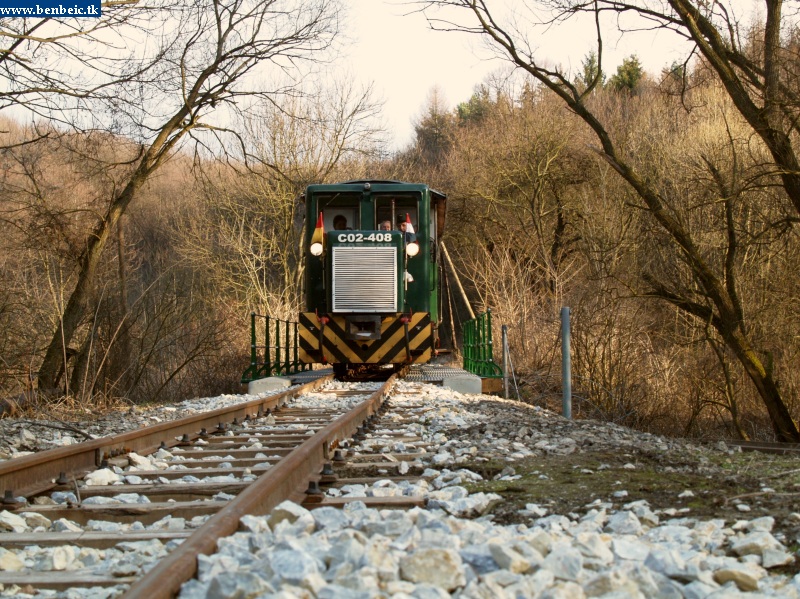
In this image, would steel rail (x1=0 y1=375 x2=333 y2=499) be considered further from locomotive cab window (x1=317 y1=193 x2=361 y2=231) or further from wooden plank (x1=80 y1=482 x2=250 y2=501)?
locomotive cab window (x1=317 y1=193 x2=361 y2=231)

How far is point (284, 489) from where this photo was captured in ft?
13.1

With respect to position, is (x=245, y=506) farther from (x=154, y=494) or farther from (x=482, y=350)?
(x=482, y=350)

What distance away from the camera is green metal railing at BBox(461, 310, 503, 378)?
13289 mm

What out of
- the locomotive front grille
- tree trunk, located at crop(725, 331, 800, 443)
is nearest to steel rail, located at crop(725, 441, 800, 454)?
tree trunk, located at crop(725, 331, 800, 443)

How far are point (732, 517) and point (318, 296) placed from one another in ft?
34.2

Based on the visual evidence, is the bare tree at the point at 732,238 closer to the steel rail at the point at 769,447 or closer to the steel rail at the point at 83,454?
the steel rail at the point at 769,447

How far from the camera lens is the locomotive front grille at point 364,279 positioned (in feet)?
41.5

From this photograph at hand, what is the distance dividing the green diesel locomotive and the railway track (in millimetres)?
5447

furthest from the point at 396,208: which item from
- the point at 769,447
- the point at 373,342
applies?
the point at 769,447

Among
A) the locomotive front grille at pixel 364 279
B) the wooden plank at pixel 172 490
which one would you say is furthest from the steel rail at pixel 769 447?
the locomotive front grille at pixel 364 279

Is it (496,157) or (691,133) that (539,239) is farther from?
(691,133)

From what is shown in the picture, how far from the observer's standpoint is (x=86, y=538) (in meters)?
3.31

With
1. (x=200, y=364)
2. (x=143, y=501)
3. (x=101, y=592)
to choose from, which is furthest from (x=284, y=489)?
(x=200, y=364)

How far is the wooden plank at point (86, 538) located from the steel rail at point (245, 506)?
0.92ft
